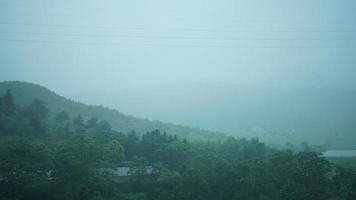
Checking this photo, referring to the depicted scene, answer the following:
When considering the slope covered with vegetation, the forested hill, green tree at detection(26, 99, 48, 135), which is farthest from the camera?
the forested hill

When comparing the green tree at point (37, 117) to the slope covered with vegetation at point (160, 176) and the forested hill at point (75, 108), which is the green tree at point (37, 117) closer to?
the slope covered with vegetation at point (160, 176)

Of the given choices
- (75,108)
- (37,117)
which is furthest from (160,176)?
(75,108)

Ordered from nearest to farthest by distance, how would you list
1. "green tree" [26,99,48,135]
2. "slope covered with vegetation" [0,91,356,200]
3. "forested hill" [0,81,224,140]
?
"slope covered with vegetation" [0,91,356,200] < "green tree" [26,99,48,135] < "forested hill" [0,81,224,140]

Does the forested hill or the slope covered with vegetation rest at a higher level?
the forested hill

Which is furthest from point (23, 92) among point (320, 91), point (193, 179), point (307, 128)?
point (320, 91)

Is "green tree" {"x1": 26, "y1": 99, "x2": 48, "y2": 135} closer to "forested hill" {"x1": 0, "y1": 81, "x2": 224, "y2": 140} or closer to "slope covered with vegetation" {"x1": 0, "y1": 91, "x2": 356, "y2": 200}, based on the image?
"slope covered with vegetation" {"x1": 0, "y1": 91, "x2": 356, "y2": 200}

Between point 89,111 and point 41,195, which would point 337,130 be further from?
point 41,195

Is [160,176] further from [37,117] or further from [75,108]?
[75,108]

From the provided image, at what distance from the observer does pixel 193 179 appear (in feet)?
70.1

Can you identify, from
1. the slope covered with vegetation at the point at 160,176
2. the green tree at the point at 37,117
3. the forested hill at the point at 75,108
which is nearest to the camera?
the slope covered with vegetation at the point at 160,176

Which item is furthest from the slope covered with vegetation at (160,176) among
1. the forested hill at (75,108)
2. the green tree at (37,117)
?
the forested hill at (75,108)

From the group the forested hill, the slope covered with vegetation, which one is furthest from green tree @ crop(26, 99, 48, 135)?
the forested hill

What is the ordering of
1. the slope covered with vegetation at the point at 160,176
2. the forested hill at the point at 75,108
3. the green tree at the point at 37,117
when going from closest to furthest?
the slope covered with vegetation at the point at 160,176 → the green tree at the point at 37,117 → the forested hill at the point at 75,108

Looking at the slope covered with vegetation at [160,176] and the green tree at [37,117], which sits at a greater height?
the green tree at [37,117]
